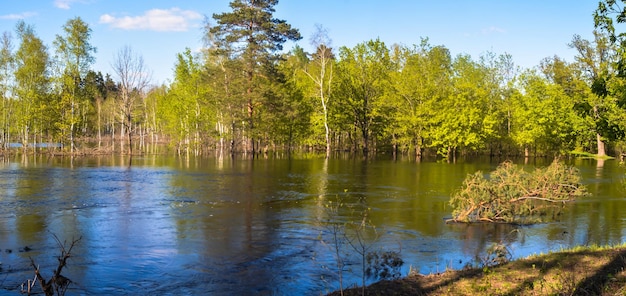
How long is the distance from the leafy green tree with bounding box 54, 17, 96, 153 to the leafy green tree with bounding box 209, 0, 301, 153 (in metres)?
14.5

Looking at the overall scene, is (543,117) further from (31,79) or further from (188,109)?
(31,79)

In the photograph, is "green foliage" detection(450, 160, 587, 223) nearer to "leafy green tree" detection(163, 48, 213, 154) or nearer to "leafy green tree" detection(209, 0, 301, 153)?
"leafy green tree" detection(209, 0, 301, 153)

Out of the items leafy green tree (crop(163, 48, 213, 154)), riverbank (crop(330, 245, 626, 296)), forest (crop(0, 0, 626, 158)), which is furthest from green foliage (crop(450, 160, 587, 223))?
leafy green tree (crop(163, 48, 213, 154))

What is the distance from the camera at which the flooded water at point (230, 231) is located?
11.3 metres

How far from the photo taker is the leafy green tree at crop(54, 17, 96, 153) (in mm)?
51625

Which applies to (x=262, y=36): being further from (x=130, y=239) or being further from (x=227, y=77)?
(x=130, y=239)

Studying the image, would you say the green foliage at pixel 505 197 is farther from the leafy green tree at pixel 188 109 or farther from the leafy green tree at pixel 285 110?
the leafy green tree at pixel 188 109

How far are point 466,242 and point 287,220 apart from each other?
6613 mm

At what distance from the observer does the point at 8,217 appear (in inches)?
Answer: 698

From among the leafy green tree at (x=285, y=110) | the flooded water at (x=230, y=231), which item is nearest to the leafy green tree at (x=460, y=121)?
the leafy green tree at (x=285, y=110)

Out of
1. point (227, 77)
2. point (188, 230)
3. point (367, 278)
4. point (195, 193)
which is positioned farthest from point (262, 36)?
point (367, 278)

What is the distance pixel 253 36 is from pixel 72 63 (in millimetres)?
19769

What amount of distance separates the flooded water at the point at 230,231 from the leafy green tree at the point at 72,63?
Result: 23652 millimetres

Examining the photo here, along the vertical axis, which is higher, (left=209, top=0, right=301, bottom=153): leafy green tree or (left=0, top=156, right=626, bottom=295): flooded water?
(left=209, top=0, right=301, bottom=153): leafy green tree
